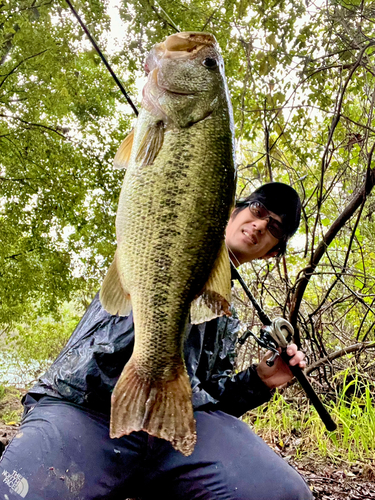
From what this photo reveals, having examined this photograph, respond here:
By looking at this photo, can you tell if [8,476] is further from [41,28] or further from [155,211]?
[41,28]

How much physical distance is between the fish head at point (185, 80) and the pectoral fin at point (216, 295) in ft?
1.49

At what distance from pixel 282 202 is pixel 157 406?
53.8 inches

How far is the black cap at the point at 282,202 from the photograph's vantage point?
2227 mm

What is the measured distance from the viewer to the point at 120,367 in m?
1.74

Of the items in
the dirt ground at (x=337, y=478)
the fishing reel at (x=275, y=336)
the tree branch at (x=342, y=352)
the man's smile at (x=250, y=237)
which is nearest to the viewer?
the fishing reel at (x=275, y=336)

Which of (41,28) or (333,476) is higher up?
(41,28)

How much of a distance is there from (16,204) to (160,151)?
498 centimetres

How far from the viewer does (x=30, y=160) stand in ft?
18.0

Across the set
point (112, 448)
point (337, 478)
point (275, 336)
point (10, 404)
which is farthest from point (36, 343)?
point (275, 336)

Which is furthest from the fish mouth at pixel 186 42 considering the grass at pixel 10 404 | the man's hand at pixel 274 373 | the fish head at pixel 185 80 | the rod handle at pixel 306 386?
the grass at pixel 10 404

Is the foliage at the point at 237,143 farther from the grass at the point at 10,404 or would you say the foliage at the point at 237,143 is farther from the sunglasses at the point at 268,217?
the grass at the point at 10,404

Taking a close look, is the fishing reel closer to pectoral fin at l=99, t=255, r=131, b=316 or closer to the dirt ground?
pectoral fin at l=99, t=255, r=131, b=316

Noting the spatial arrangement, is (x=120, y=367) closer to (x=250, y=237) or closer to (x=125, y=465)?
(x=125, y=465)

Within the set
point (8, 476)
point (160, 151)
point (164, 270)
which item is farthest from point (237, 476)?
point (160, 151)
